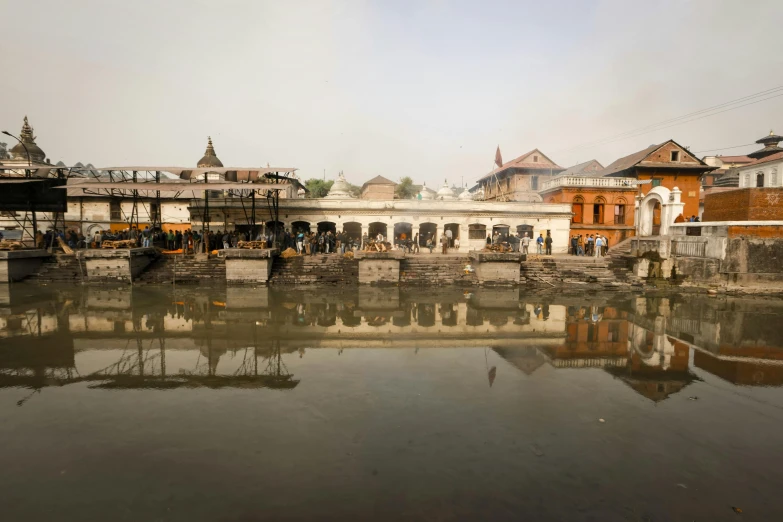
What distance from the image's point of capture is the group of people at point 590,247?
80.2 ft

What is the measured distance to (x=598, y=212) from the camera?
30.6 metres

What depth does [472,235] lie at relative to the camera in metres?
28.3

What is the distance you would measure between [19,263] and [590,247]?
3125cm

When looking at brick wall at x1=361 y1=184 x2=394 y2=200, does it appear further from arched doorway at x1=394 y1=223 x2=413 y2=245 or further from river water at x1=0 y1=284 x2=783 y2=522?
river water at x1=0 y1=284 x2=783 y2=522

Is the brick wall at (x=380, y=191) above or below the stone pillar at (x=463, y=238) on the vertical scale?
above

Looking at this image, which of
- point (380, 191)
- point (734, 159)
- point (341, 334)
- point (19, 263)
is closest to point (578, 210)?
point (380, 191)

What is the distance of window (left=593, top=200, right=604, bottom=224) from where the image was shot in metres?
30.5

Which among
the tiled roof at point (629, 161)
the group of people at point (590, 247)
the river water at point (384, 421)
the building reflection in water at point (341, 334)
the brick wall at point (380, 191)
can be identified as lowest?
the river water at point (384, 421)

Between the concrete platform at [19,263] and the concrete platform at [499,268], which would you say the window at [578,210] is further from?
the concrete platform at [19,263]

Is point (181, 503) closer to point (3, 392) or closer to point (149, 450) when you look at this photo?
point (149, 450)

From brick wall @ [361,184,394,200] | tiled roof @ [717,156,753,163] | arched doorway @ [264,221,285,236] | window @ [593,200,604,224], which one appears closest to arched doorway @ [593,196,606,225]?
window @ [593,200,604,224]

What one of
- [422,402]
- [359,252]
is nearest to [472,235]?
[359,252]

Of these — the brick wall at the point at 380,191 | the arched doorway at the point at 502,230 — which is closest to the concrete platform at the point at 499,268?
the arched doorway at the point at 502,230

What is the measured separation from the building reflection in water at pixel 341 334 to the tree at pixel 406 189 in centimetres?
4191
